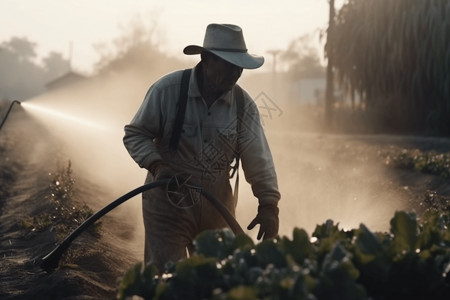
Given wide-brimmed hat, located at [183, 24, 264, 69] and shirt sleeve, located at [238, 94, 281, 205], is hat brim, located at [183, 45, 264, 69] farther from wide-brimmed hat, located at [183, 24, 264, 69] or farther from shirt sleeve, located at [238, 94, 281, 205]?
shirt sleeve, located at [238, 94, 281, 205]

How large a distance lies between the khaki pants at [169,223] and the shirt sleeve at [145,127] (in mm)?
302

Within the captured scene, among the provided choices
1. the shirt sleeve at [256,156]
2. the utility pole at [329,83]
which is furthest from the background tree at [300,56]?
the shirt sleeve at [256,156]

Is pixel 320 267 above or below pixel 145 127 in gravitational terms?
below

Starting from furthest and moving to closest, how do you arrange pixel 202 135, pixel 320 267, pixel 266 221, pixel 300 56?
pixel 300 56 → pixel 202 135 → pixel 266 221 → pixel 320 267

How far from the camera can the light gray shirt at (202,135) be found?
5.41 metres

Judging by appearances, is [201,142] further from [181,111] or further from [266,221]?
[266,221]

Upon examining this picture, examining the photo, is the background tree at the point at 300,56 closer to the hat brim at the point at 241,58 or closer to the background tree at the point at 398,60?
the background tree at the point at 398,60

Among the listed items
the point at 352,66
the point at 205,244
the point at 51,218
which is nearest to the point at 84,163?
the point at 51,218

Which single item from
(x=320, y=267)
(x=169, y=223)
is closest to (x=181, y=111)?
(x=169, y=223)

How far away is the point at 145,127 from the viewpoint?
5.41 m

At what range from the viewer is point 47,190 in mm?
12750

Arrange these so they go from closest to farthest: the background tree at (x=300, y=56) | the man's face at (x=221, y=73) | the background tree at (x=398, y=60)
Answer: the man's face at (x=221, y=73) → the background tree at (x=398, y=60) → the background tree at (x=300, y=56)

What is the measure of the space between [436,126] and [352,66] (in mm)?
5235

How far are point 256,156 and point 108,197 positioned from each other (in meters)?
8.67
